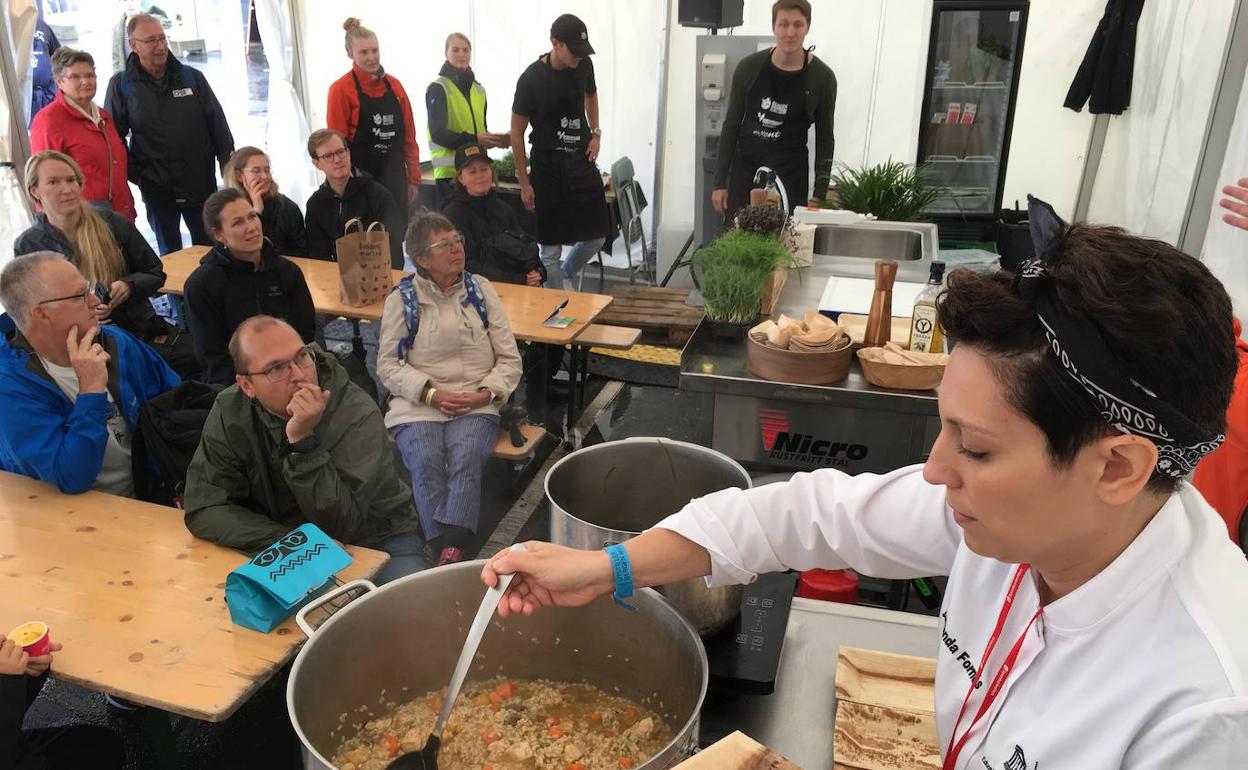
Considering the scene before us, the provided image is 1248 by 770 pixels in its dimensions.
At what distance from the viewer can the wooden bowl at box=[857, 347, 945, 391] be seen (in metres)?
2.70

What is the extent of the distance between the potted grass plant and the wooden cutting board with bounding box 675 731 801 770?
2178 millimetres

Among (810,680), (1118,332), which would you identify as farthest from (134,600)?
(1118,332)

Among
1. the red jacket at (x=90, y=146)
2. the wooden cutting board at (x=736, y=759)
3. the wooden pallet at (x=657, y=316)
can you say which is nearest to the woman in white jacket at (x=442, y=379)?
the wooden pallet at (x=657, y=316)

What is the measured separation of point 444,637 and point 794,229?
2835mm

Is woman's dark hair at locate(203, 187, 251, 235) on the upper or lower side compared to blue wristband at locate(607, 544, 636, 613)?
upper

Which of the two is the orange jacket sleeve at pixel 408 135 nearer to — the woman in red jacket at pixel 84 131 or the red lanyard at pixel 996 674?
the woman in red jacket at pixel 84 131

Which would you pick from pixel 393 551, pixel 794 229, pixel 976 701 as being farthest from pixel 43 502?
pixel 794 229

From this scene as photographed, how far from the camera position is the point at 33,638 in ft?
6.25

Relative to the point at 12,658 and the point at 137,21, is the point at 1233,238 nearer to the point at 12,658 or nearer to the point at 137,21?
the point at 12,658

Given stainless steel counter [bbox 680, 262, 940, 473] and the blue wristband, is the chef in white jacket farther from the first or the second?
stainless steel counter [bbox 680, 262, 940, 473]

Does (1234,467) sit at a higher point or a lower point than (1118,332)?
lower

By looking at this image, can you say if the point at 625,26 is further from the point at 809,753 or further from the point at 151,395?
the point at 809,753

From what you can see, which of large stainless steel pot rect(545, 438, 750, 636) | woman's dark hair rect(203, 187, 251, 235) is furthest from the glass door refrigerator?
large stainless steel pot rect(545, 438, 750, 636)

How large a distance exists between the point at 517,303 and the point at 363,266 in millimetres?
829
